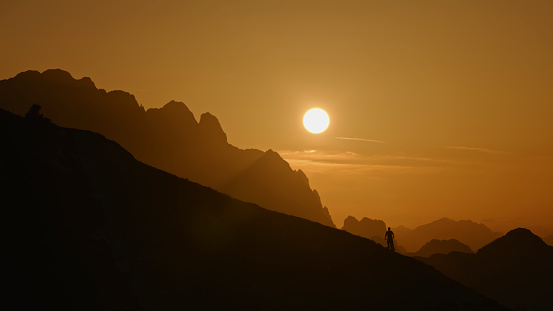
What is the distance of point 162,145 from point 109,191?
16162cm

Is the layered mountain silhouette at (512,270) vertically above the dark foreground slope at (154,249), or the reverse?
the layered mountain silhouette at (512,270)

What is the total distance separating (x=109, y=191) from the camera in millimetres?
41094

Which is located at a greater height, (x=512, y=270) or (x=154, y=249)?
(x=512, y=270)

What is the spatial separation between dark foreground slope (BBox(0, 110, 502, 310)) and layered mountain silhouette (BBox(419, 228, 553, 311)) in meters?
66.1

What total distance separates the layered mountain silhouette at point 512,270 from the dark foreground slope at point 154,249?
66061 mm

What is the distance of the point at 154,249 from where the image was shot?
38188 mm

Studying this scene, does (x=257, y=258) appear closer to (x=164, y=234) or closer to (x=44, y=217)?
(x=164, y=234)

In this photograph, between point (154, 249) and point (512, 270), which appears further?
point (512, 270)

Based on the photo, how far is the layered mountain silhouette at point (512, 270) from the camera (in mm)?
106375

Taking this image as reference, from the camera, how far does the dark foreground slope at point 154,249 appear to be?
3144 cm

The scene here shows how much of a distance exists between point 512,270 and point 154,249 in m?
106

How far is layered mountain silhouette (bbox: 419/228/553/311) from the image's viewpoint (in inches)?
4188

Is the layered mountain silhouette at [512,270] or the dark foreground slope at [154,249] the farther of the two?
the layered mountain silhouette at [512,270]

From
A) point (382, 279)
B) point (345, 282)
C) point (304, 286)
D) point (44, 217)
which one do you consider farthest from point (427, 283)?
point (44, 217)
